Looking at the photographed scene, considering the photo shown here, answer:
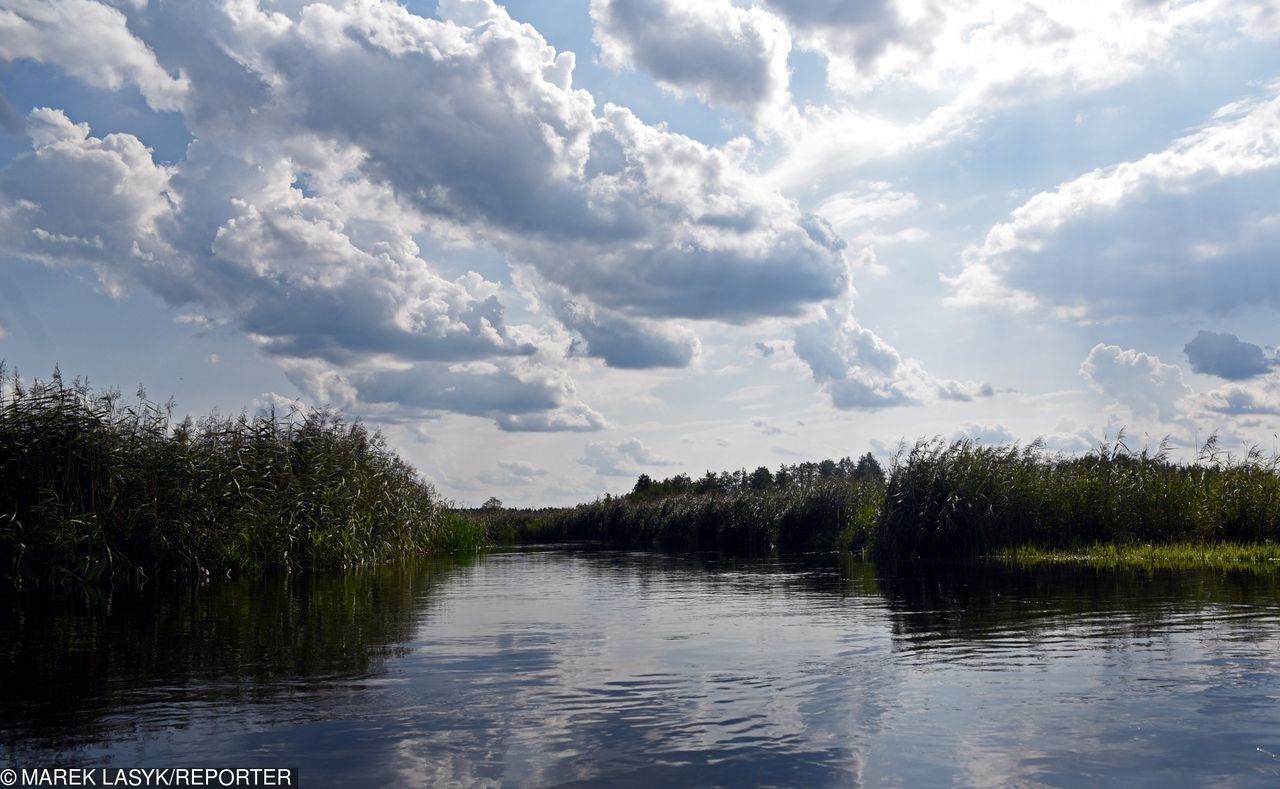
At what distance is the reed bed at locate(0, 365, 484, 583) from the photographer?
21.3m

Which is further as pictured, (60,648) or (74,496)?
(74,496)

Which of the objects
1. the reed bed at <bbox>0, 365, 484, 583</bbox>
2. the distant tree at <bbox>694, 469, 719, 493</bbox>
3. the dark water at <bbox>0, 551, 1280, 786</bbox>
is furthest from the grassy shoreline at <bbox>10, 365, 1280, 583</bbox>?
the distant tree at <bbox>694, 469, 719, 493</bbox>

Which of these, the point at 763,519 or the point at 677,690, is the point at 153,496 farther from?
the point at 763,519

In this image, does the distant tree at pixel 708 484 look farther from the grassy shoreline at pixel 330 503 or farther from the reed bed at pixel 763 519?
the grassy shoreline at pixel 330 503

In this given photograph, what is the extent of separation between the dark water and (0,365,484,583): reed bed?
14.0 ft

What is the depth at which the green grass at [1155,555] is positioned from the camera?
2223 centimetres

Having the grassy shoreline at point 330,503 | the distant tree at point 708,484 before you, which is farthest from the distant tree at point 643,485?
the grassy shoreline at point 330,503

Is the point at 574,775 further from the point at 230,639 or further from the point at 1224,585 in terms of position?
the point at 1224,585

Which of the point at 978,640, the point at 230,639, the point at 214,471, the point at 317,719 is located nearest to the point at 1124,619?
the point at 978,640

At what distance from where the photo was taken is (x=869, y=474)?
43.4 metres

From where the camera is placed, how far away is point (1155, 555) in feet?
78.2

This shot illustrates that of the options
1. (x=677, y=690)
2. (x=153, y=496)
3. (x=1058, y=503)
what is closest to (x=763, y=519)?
(x=1058, y=503)

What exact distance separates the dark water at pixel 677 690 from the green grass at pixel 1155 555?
492cm

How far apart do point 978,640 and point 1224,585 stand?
330 inches
